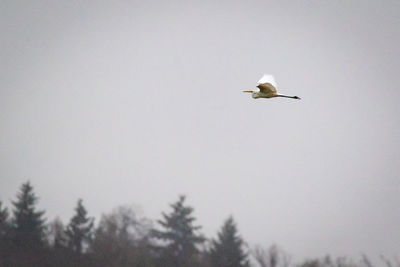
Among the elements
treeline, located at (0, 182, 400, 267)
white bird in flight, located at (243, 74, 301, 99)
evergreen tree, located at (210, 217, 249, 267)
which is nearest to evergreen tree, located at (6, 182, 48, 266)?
treeline, located at (0, 182, 400, 267)

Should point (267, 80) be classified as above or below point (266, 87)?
above

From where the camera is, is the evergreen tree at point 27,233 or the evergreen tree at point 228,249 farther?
the evergreen tree at point 228,249

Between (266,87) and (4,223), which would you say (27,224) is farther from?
(266,87)

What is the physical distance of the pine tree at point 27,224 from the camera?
2825cm

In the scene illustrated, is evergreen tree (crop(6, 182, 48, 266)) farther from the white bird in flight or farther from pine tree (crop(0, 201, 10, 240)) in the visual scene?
the white bird in flight

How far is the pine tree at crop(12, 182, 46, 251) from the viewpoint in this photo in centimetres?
2825

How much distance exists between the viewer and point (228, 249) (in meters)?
29.4

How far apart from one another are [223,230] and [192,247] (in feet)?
9.55

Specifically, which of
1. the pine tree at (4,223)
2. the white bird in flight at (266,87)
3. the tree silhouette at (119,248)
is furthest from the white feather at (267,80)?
the pine tree at (4,223)

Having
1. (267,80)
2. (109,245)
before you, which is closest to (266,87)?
(267,80)

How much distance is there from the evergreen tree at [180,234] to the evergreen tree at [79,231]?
17.5 ft

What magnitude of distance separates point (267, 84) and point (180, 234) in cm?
2257

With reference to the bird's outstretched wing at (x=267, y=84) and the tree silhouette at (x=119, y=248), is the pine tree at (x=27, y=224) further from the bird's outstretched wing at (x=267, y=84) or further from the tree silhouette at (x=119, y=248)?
the bird's outstretched wing at (x=267, y=84)

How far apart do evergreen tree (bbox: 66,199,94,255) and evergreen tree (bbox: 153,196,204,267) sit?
532 cm
